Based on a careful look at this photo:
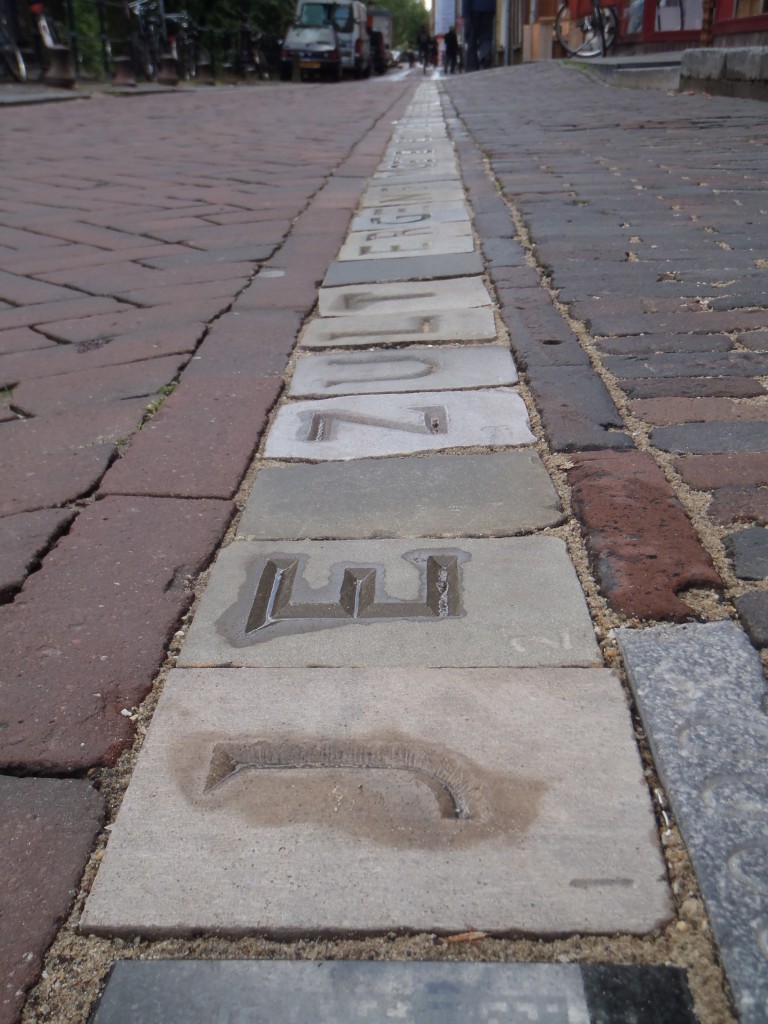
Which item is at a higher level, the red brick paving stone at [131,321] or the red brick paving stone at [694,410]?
the red brick paving stone at [694,410]

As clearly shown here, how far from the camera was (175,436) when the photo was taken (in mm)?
1994

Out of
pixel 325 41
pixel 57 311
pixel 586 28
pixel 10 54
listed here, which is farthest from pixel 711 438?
pixel 325 41

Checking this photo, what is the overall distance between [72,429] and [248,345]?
24.9 inches

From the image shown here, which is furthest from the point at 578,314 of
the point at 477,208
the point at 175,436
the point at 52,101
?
the point at 52,101

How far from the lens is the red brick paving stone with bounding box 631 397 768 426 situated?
196cm

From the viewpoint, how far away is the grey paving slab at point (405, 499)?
5.17ft

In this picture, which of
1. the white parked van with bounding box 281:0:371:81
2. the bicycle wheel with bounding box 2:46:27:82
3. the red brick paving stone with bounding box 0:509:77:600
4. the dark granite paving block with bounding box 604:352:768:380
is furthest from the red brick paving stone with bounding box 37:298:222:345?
the white parked van with bounding box 281:0:371:81

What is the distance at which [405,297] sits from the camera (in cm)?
298

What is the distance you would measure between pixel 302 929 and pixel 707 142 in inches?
244

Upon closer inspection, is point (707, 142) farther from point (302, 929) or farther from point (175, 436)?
point (302, 929)

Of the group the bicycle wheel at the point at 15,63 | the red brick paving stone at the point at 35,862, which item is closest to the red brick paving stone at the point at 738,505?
the red brick paving stone at the point at 35,862

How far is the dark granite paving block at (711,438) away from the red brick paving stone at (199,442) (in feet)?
2.75

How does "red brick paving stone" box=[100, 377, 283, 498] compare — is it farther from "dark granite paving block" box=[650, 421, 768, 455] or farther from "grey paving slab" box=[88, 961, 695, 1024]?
"grey paving slab" box=[88, 961, 695, 1024]

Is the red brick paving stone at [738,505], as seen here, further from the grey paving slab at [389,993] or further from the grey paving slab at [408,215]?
the grey paving slab at [408,215]
